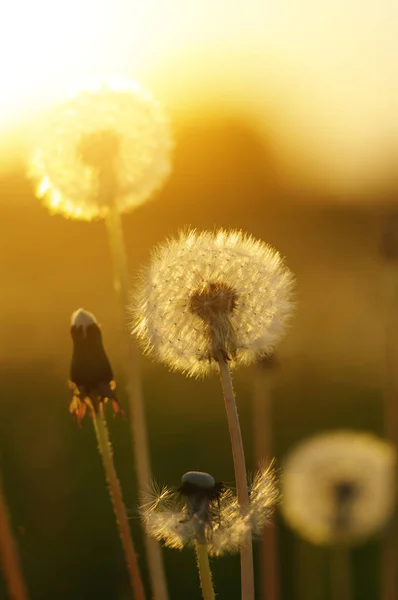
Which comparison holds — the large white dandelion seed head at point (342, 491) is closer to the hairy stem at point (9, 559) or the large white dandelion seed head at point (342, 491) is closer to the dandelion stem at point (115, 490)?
the dandelion stem at point (115, 490)

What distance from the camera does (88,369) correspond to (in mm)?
2146

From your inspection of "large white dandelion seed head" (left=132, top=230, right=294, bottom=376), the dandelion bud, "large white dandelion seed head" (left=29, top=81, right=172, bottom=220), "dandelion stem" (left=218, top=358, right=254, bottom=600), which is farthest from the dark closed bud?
"large white dandelion seed head" (left=29, top=81, right=172, bottom=220)

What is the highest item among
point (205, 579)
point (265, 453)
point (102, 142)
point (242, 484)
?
point (102, 142)

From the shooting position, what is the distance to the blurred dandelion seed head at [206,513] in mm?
→ 1823

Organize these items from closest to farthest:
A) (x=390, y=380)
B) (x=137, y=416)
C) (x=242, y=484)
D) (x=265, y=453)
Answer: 1. (x=242, y=484)
2. (x=137, y=416)
3. (x=390, y=380)
4. (x=265, y=453)

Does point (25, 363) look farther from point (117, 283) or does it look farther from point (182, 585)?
point (117, 283)

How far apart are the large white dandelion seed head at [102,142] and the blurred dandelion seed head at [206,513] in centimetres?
142

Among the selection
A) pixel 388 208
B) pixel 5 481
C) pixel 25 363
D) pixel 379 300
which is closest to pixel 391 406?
pixel 388 208

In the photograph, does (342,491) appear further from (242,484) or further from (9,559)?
(242,484)

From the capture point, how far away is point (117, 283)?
2441 mm

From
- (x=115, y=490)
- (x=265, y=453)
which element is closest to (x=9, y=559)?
(x=115, y=490)

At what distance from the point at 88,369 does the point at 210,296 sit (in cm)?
37

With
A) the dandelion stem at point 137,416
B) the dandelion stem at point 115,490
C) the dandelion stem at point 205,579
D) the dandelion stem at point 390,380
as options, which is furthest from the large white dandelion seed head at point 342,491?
the dandelion stem at point 205,579

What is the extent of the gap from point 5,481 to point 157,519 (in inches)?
147
